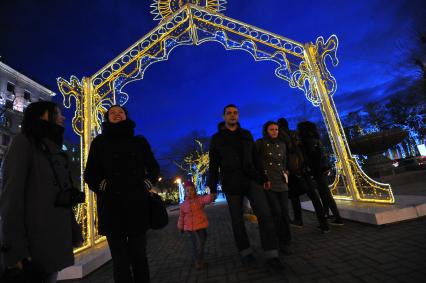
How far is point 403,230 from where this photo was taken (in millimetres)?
3865

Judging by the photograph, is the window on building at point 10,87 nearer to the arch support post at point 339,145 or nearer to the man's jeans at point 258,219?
the arch support post at point 339,145

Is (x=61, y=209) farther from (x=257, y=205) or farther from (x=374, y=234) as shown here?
(x=374, y=234)

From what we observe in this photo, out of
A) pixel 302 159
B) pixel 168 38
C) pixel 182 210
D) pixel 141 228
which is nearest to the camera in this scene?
pixel 141 228

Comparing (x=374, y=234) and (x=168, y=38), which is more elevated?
(x=168, y=38)

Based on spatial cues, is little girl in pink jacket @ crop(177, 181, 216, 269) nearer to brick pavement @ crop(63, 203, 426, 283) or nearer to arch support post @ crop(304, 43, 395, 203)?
brick pavement @ crop(63, 203, 426, 283)

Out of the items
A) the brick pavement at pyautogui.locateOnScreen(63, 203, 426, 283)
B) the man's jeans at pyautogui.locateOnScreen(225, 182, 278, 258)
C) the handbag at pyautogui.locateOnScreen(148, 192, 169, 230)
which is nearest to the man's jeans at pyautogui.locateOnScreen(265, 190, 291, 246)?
the brick pavement at pyautogui.locateOnScreen(63, 203, 426, 283)

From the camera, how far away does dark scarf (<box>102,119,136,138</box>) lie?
256cm

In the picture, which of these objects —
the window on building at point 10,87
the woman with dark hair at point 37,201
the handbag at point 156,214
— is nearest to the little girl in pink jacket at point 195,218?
the handbag at point 156,214

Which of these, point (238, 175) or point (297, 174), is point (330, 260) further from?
point (297, 174)

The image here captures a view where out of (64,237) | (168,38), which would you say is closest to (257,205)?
(64,237)

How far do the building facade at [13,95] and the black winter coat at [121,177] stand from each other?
109 feet

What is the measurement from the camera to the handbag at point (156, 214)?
2475 millimetres

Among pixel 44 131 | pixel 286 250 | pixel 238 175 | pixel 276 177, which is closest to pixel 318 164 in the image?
pixel 276 177

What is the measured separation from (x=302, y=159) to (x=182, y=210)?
2.33 metres
